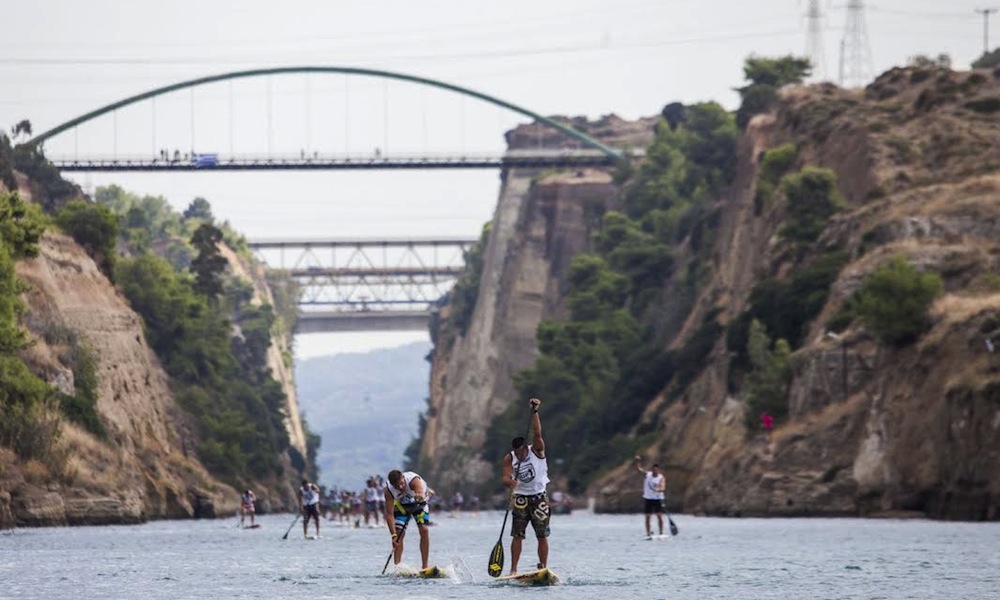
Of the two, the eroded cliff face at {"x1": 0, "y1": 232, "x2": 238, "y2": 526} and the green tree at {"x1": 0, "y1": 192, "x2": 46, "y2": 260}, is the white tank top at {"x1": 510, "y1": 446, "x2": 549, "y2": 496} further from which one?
the green tree at {"x1": 0, "y1": 192, "x2": 46, "y2": 260}

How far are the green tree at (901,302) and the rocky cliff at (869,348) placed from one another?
2.29 ft

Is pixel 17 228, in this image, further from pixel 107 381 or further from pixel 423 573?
pixel 423 573

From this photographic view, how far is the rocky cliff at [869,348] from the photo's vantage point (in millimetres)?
70438

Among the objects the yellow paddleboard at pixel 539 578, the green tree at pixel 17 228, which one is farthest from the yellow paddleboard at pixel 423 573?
the green tree at pixel 17 228

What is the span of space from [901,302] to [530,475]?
1828 inches

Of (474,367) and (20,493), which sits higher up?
(474,367)

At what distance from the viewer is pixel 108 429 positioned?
310 feet

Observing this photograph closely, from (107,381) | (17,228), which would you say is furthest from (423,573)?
(107,381)

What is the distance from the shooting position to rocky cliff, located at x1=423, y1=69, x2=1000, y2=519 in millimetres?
70438

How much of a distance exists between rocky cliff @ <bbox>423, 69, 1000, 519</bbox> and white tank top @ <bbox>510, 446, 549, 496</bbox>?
112 feet

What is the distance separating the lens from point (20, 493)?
75.8 metres

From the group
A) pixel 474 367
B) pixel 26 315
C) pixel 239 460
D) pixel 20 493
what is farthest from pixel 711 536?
pixel 474 367

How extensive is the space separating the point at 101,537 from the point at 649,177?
10012cm

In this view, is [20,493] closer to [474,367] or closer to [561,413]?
[561,413]
